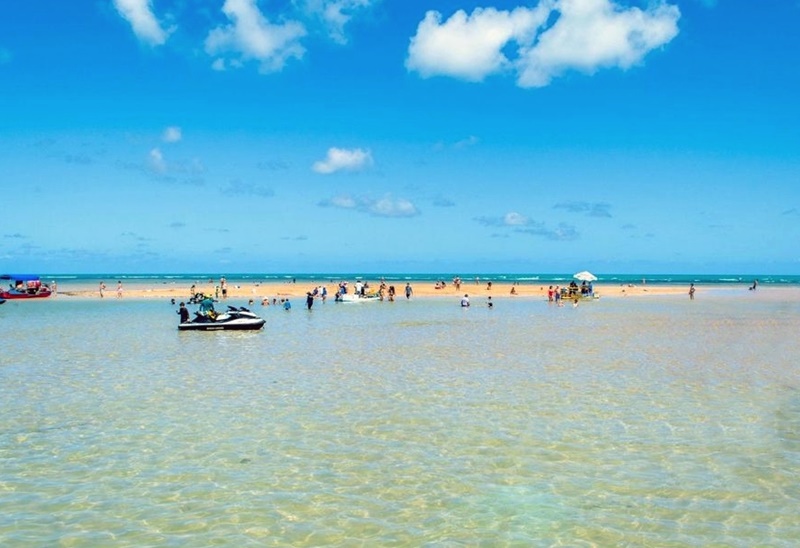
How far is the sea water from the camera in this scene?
998 cm

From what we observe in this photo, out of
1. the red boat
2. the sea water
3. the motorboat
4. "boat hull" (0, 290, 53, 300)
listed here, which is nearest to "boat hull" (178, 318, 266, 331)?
the sea water

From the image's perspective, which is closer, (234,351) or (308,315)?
(234,351)

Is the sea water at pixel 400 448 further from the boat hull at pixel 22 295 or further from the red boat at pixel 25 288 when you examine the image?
the red boat at pixel 25 288

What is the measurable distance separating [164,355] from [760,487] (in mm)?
23567

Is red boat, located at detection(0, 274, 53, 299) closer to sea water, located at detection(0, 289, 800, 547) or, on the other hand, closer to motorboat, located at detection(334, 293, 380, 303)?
motorboat, located at detection(334, 293, 380, 303)

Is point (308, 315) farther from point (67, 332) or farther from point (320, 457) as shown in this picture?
point (320, 457)

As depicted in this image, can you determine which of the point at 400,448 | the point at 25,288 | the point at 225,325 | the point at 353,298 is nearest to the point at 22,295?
the point at 25,288

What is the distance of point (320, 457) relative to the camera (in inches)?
526

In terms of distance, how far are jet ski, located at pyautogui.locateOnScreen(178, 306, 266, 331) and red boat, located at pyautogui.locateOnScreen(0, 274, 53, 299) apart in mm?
49290

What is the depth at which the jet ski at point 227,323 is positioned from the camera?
127 ft

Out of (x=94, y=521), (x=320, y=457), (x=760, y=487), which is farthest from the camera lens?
(x=320, y=457)

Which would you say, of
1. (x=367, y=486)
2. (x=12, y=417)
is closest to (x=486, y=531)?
(x=367, y=486)

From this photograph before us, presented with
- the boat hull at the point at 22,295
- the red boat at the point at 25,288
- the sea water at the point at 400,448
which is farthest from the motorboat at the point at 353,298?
the sea water at the point at 400,448

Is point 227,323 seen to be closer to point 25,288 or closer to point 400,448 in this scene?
point 400,448
